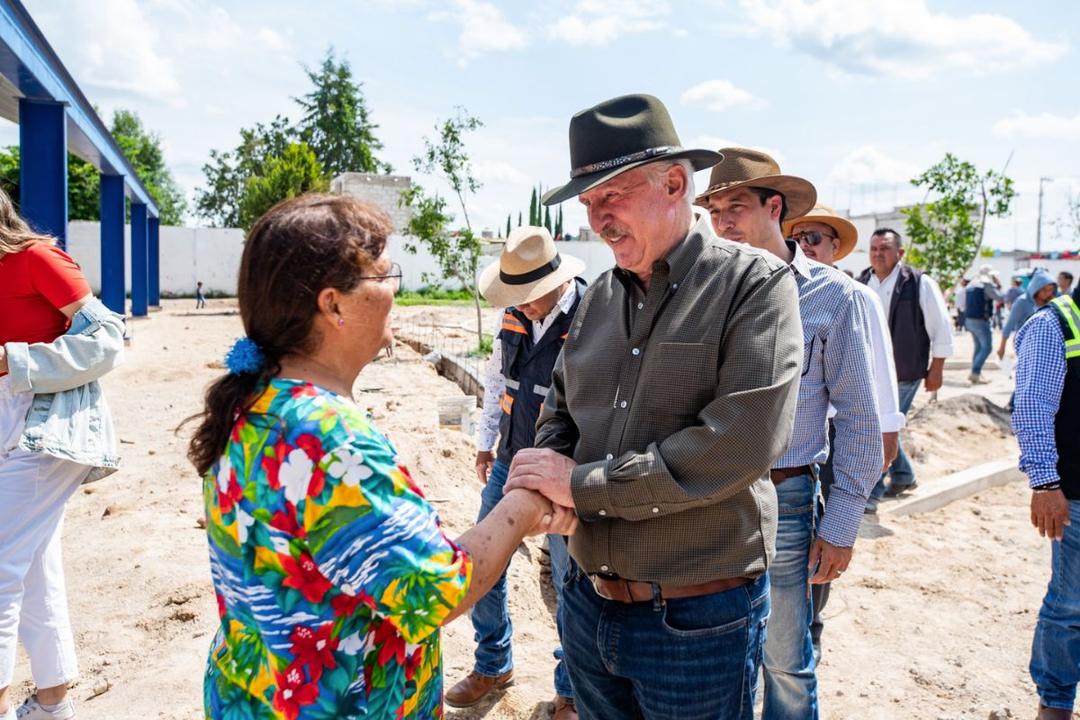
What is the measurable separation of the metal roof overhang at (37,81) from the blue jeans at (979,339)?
13657 millimetres

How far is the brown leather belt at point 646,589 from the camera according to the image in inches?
79.1

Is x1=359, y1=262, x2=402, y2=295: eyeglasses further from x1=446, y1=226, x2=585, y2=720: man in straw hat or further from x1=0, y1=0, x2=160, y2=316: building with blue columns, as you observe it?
x1=0, y1=0, x2=160, y2=316: building with blue columns

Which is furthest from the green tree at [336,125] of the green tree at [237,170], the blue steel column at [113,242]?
the blue steel column at [113,242]

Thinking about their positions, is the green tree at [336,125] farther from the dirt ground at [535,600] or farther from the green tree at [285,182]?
the dirt ground at [535,600]

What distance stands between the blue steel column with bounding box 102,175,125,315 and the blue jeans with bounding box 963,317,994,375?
15.2m

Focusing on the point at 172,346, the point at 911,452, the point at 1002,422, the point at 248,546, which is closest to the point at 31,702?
the point at 248,546

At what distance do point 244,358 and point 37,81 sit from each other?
8968 millimetres

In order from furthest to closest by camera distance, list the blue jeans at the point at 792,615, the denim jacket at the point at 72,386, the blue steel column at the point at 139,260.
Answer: the blue steel column at the point at 139,260 < the denim jacket at the point at 72,386 < the blue jeans at the point at 792,615

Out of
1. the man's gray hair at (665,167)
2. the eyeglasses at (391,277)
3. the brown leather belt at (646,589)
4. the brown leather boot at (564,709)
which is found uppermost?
the man's gray hair at (665,167)

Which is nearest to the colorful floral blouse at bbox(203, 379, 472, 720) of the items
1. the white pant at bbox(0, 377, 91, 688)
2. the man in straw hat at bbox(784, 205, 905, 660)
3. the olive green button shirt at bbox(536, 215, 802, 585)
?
the olive green button shirt at bbox(536, 215, 802, 585)

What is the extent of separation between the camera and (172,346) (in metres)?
16.6

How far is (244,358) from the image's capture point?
159cm

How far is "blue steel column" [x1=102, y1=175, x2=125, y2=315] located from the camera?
15742 millimetres

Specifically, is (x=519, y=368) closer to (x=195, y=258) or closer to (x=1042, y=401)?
(x=1042, y=401)
